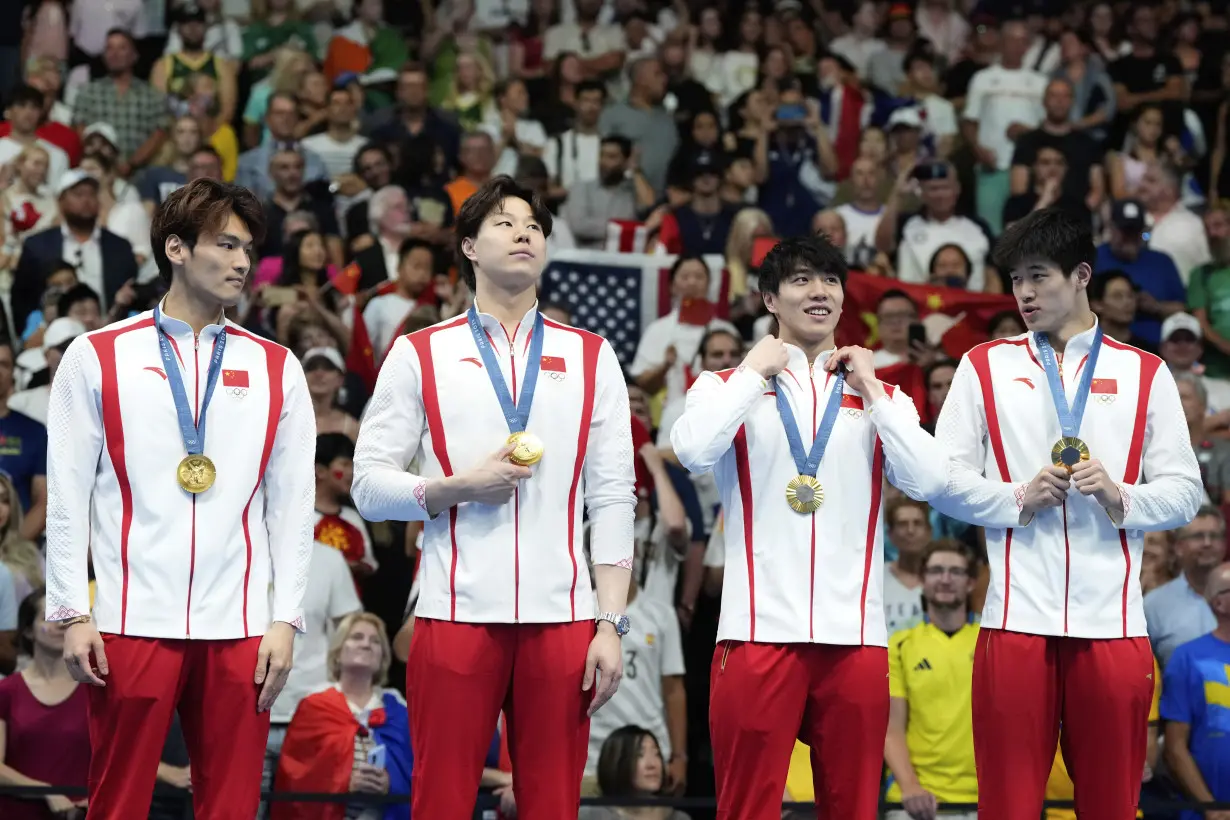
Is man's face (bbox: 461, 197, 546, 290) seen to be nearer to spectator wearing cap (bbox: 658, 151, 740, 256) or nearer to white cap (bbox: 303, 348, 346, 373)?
white cap (bbox: 303, 348, 346, 373)

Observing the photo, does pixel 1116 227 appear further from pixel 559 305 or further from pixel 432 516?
pixel 432 516

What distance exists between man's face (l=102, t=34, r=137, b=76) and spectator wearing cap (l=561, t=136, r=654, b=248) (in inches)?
128

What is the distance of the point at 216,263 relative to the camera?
512cm

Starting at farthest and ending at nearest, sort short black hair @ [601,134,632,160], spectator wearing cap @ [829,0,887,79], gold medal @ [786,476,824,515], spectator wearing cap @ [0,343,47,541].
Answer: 1. spectator wearing cap @ [829,0,887,79]
2. short black hair @ [601,134,632,160]
3. spectator wearing cap @ [0,343,47,541]
4. gold medal @ [786,476,824,515]

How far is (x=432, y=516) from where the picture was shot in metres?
5.11

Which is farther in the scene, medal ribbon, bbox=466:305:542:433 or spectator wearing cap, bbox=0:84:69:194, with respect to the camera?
spectator wearing cap, bbox=0:84:69:194

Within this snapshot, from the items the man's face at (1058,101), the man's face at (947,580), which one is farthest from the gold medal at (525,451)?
the man's face at (1058,101)

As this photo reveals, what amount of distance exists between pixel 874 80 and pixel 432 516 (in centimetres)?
991

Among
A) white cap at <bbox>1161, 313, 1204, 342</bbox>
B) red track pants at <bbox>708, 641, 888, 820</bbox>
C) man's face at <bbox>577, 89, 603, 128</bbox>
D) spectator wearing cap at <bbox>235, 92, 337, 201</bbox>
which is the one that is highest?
man's face at <bbox>577, 89, 603, 128</bbox>

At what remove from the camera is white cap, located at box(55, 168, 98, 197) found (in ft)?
35.2

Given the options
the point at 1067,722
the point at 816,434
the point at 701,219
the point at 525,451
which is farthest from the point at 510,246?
the point at 701,219

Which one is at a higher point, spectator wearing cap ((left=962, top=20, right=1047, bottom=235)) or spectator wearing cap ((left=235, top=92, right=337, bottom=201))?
spectator wearing cap ((left=962, top=20, right=1047, bottom=235))

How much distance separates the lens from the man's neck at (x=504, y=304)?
531 cm

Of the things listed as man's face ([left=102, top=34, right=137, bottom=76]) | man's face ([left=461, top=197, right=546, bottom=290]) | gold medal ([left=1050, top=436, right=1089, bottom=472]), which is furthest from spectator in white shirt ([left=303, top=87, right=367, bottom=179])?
gold medal ([left=1050, top=436, right=1089, bottom=472])
